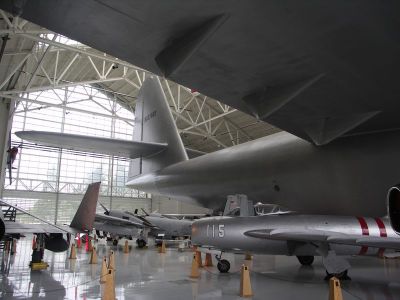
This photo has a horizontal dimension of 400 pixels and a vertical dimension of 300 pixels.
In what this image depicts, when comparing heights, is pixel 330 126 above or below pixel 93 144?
below

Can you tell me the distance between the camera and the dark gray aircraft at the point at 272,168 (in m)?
6.27

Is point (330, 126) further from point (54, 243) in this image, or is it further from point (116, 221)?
point (116, 221)

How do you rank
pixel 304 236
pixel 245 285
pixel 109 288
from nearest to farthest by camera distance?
1. pixel 109 288
2. pixel 245 285
3. pixel 304 236

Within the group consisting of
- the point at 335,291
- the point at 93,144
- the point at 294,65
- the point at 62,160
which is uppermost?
the point at 62,160

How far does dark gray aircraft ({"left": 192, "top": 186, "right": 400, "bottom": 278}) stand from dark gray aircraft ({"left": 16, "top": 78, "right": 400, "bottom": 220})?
36 centimetres

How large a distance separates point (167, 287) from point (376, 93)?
4.97 meters

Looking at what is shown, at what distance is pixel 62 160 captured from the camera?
32688mm

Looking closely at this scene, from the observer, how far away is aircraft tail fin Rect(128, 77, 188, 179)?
38.6ft

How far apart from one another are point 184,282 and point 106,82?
2727 cm

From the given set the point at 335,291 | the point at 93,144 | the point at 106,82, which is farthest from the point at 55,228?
the point at 106,82

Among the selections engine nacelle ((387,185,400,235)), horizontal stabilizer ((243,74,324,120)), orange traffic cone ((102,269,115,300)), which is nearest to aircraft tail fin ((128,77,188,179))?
orange traffic cone ((102,269,115,300))

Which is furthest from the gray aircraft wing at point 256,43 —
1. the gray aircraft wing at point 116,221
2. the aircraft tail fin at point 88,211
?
the gray aircraft wing at point 116,221

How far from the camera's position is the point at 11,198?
29.8m

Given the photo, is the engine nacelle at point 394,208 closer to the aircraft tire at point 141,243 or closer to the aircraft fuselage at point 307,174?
the aircraft fuselage at point 307,174
